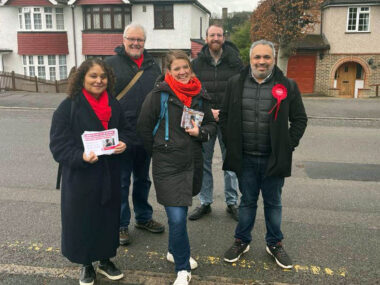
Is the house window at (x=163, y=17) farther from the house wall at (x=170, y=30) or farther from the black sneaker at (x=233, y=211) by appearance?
the black sneaker at (x=233, y=211)

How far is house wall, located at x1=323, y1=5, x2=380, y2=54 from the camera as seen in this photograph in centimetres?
2308

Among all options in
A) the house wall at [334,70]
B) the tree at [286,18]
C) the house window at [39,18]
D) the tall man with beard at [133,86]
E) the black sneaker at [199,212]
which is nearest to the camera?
the tall man with beard at [133,86]

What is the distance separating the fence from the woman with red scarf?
20966 millimetres

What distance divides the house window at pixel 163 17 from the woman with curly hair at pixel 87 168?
71.4 ft

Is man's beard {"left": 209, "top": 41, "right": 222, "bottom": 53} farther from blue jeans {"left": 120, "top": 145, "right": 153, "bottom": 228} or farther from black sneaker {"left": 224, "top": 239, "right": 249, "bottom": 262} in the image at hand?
black sneaker {"left": 224, "top": 239, "right": 249, "bottom": 262}

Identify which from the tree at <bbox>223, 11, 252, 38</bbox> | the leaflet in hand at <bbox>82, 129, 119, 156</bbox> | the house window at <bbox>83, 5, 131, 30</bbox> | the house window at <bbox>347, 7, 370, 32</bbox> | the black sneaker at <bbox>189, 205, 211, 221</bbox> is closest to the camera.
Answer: the leaflet in hand at <bbox>82, 129, 119, 156</bbox>

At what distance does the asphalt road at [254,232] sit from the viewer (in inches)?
134

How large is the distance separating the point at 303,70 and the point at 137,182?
2243 centimetres

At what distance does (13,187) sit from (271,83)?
4.30 m

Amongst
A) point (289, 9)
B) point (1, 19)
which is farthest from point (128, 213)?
point (1, 19)

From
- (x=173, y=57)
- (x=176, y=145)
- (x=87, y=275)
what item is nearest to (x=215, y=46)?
(x=173, y=57)

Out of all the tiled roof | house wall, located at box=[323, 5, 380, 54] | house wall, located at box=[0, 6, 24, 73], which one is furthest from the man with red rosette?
house wall, located at box=[0, 6, 24, 73]

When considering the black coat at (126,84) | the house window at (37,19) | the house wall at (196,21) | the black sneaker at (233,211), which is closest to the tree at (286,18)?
the house wall at (196,21)

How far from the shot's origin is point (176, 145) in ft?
10.6
